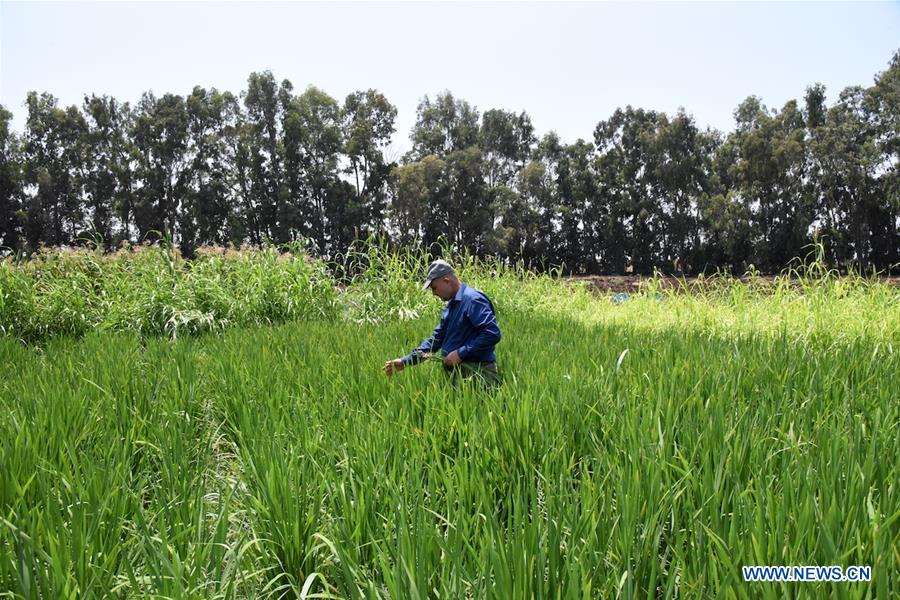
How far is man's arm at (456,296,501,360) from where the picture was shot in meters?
2.90

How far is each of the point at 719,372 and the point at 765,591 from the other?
5.73 feet

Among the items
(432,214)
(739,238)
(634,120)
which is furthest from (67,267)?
(634,120)

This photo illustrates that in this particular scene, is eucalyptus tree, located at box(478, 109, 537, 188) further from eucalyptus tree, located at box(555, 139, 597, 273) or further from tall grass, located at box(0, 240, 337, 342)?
tall grass, located at box(0, 240, 337, 342)

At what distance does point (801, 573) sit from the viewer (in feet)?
3.34

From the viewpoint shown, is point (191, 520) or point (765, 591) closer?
point (765, 591)

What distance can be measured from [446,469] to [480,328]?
1273 mm

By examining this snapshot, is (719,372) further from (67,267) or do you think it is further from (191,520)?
(67,267)

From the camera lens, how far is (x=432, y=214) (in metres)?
27.7

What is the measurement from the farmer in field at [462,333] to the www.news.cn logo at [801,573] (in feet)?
6.32

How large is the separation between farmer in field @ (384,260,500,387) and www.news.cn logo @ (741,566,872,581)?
1925mm

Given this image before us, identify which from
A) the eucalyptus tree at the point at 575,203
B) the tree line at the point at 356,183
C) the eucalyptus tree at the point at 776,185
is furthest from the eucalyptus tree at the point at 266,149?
the eucalyptus tree at the point at 776,185

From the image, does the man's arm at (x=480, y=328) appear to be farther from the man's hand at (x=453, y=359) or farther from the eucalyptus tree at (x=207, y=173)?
the eucalyptus tree at (x=207, y=173)

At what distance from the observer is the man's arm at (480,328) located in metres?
2.90

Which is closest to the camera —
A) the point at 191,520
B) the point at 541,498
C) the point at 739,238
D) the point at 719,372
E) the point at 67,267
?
the point at 191,520
